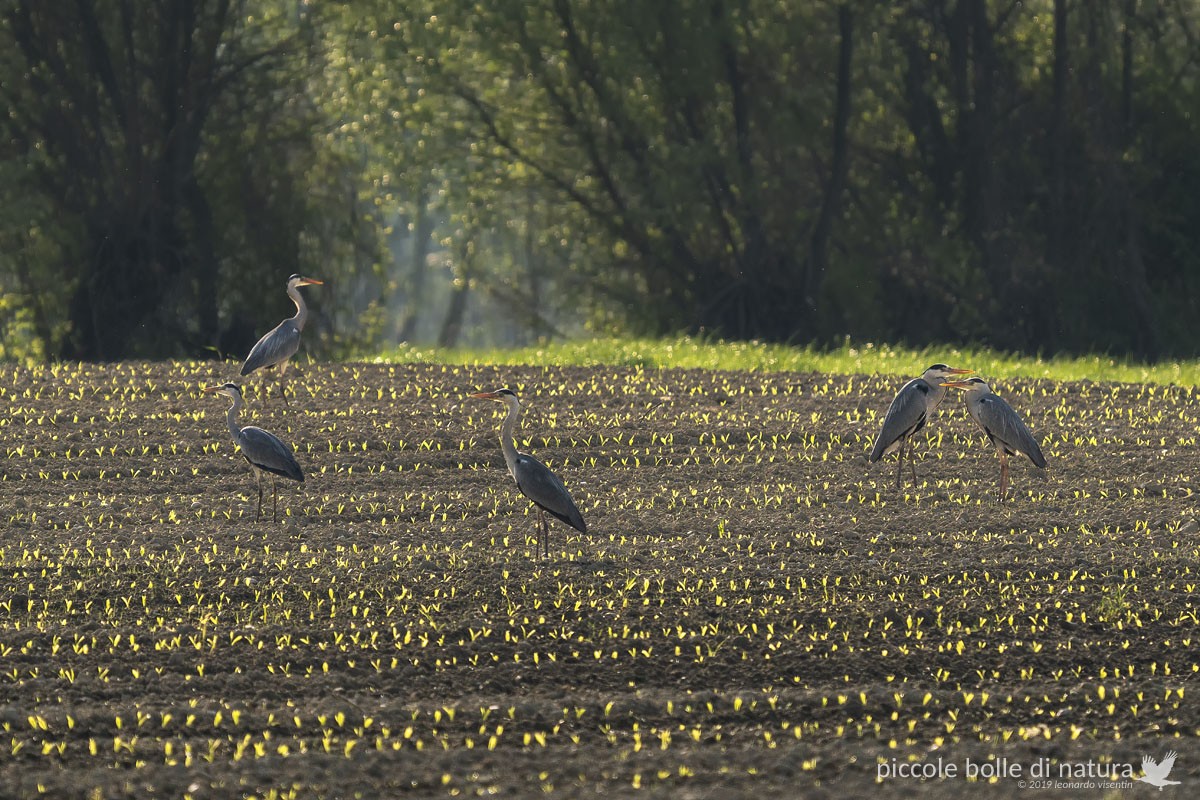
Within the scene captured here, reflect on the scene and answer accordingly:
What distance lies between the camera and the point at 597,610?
444 inches

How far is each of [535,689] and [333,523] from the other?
4.69m

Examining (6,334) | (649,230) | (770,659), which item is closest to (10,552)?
(770,659)

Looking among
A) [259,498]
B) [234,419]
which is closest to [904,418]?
[259,498]

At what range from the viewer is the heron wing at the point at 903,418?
15242 millimetres

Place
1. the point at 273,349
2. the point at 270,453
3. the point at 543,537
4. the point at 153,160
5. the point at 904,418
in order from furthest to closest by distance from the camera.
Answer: the point at 153,160, the point at 273,349, the point at 904,418, the point at 270,453, the point at 543,537

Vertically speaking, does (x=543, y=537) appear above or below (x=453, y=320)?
below

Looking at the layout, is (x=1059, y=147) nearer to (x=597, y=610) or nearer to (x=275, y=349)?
(x=275, y=349)

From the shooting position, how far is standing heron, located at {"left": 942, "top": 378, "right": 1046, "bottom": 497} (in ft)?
48.8

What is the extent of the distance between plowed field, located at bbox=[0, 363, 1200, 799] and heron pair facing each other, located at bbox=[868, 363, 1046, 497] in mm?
411

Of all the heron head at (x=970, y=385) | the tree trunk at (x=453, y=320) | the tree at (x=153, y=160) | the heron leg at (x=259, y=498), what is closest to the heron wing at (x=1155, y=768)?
the heron head at (x=970, y=385)

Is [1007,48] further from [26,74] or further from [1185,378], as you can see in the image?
[26,74]

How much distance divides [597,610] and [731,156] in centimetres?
2030

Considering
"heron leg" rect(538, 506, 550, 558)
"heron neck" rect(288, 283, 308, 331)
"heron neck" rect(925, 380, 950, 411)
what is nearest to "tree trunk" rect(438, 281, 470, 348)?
"heron neck" rect(288, 283, 308, 331)

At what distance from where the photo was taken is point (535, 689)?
993 centimetres
